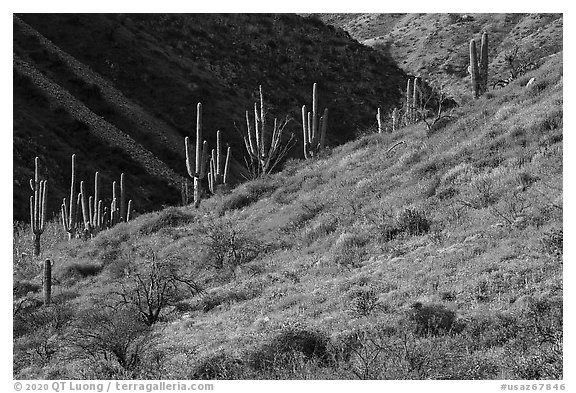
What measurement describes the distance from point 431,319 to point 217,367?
3.42 m

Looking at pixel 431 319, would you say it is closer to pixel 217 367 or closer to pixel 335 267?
pixel 217 367

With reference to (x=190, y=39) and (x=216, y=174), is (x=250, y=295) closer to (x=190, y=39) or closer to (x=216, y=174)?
(x=216, y=174)

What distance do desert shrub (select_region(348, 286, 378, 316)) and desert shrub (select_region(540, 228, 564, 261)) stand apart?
315cm

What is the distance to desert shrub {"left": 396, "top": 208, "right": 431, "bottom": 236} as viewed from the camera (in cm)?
1694

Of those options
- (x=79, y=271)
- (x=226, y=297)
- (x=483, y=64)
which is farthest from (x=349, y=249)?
(x=483, y=64)

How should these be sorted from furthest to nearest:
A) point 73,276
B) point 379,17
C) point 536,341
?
point 379,17, point 73,276, point 536,341

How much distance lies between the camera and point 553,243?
1320cm

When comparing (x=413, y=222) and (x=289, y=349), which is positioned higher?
(x=413, y=222)

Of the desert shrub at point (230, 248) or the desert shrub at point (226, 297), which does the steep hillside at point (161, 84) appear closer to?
the desert shrub at point (230, 248)

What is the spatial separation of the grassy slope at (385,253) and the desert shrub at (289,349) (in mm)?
148

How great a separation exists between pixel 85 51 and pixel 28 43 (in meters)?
4.46

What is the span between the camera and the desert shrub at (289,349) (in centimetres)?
1138

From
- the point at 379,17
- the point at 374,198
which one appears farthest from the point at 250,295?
the point at 379,17

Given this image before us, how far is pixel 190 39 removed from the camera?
6644cm
